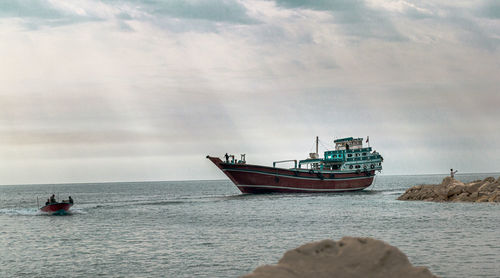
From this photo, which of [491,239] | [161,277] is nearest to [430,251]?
[491,239]

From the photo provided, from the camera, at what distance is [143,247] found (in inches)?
962

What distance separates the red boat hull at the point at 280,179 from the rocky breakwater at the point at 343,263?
6177 centimetres

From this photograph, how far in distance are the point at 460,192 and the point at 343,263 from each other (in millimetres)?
47717

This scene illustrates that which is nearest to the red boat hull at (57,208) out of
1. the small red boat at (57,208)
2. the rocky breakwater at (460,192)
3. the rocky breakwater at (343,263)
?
the small red boat at (57,208)

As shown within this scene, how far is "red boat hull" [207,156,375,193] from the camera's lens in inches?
2741

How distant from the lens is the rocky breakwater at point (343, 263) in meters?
6.49

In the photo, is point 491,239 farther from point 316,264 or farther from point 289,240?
point 316,264

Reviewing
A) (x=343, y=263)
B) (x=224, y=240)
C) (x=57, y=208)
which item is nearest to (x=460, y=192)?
(x=224, y=240)

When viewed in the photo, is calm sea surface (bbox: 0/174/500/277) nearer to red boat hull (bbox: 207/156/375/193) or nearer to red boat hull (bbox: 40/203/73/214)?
red boat hull (bbox: 40/203/73/214)

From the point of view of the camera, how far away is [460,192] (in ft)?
163

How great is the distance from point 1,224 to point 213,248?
2816 cm

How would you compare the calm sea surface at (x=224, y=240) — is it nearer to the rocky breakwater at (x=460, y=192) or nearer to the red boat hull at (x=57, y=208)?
the rocky breakwater at (x=460, y=192)

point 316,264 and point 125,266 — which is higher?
point 316,264

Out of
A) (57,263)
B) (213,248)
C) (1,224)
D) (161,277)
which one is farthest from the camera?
(1,224)
